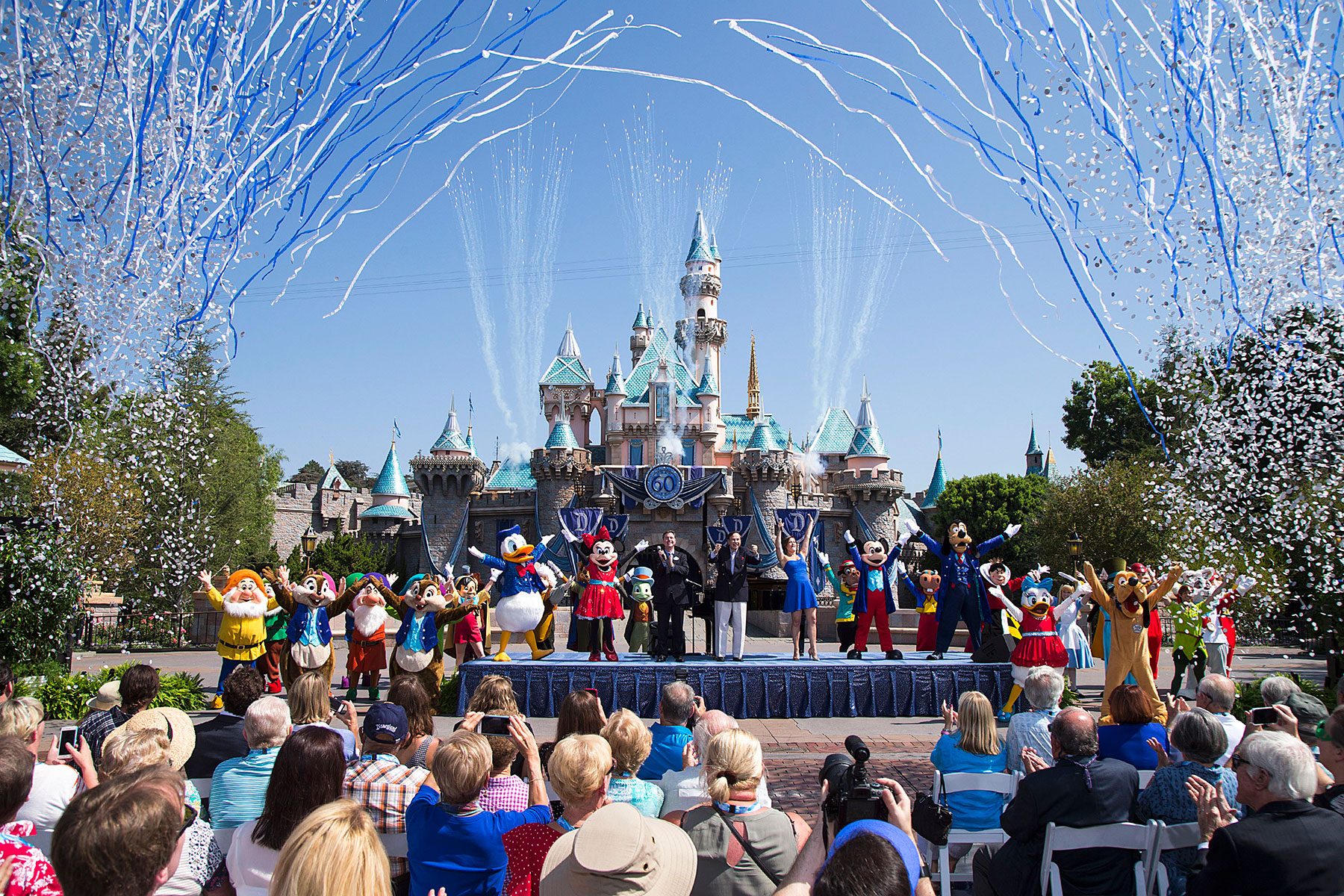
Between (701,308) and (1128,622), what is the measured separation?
1916 inches

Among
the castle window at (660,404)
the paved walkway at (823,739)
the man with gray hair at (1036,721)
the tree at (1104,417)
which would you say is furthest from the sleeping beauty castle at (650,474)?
the man with gray hair at (1036,721)

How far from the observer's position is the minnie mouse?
11305 mm

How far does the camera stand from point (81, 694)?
34.2ft

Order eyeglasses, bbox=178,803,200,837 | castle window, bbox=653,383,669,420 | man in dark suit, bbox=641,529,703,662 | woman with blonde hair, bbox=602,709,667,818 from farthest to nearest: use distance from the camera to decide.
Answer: castle window, bbox=653,383,669,420, man in dark suit, bbox=641,529,703,662, woman with blonde hair, bbox=602,709,667,818, eyeglasses, bbox=178,803,200,837

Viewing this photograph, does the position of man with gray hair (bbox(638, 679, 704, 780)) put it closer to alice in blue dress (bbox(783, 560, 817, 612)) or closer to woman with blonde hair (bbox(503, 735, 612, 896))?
woman with blonde hair (bbox(503, 735, 612, 896))

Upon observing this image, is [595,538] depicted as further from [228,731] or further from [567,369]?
[567,369]

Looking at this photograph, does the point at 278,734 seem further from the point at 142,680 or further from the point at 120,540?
the point at 120,540

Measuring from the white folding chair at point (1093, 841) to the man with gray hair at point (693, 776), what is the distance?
1.16m

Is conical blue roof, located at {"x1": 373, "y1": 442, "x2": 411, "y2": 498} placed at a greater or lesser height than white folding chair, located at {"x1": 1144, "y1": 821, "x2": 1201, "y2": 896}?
greater

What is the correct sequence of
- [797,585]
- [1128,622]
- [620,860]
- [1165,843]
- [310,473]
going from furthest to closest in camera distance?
1. [310,473]
2. [797,585]
3. [1128,622]
4. [1165,843]
5. [620,860]

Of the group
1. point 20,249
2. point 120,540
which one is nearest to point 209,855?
point 20,249

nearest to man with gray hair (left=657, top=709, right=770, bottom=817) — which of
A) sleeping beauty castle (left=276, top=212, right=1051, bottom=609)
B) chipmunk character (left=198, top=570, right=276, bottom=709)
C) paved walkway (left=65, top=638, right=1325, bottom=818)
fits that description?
paved walkway (left=65, top=638, right=1325, bottom=818)

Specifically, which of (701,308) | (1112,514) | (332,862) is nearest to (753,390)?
(701,308)

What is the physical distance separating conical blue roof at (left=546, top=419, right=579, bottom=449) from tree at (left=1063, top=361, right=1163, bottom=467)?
2242 centimetres
